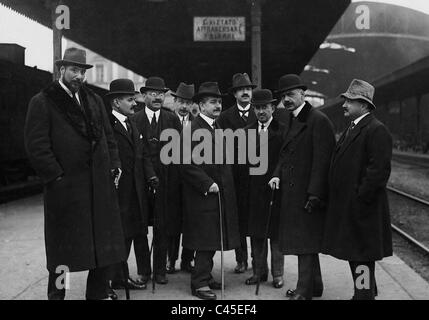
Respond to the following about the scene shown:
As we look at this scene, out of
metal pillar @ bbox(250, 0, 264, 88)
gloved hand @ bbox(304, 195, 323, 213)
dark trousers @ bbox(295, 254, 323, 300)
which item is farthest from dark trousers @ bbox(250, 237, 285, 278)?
metal pillar @ bbox(250, 0, 264, 88)

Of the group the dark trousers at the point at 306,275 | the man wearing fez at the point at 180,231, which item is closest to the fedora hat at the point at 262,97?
the man wearing fez at the point at 180,231

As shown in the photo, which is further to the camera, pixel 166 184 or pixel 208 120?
pixel 166 184

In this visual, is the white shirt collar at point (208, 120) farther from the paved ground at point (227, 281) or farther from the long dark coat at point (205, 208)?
the paved ground at point (227, 281)

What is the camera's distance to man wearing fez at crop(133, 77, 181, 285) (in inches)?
205

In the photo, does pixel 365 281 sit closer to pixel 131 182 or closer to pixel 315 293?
pixel 315 293

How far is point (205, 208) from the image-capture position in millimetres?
4773

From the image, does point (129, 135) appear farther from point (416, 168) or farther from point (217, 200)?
point (416, 168)

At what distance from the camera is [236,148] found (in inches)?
210

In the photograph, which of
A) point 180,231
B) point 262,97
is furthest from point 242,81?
point 180,231

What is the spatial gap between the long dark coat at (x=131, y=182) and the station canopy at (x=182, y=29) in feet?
18.8

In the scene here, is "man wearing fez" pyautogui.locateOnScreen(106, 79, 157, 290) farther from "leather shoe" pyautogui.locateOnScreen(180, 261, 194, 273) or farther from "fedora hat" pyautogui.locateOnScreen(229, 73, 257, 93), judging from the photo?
"fedora hat" pyautogui.locateOnScreen(229, 73, 257, 93)

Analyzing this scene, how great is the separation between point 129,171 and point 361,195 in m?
2.25

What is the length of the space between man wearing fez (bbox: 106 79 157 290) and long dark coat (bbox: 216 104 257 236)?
3.29ft

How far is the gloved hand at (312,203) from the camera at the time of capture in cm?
439
